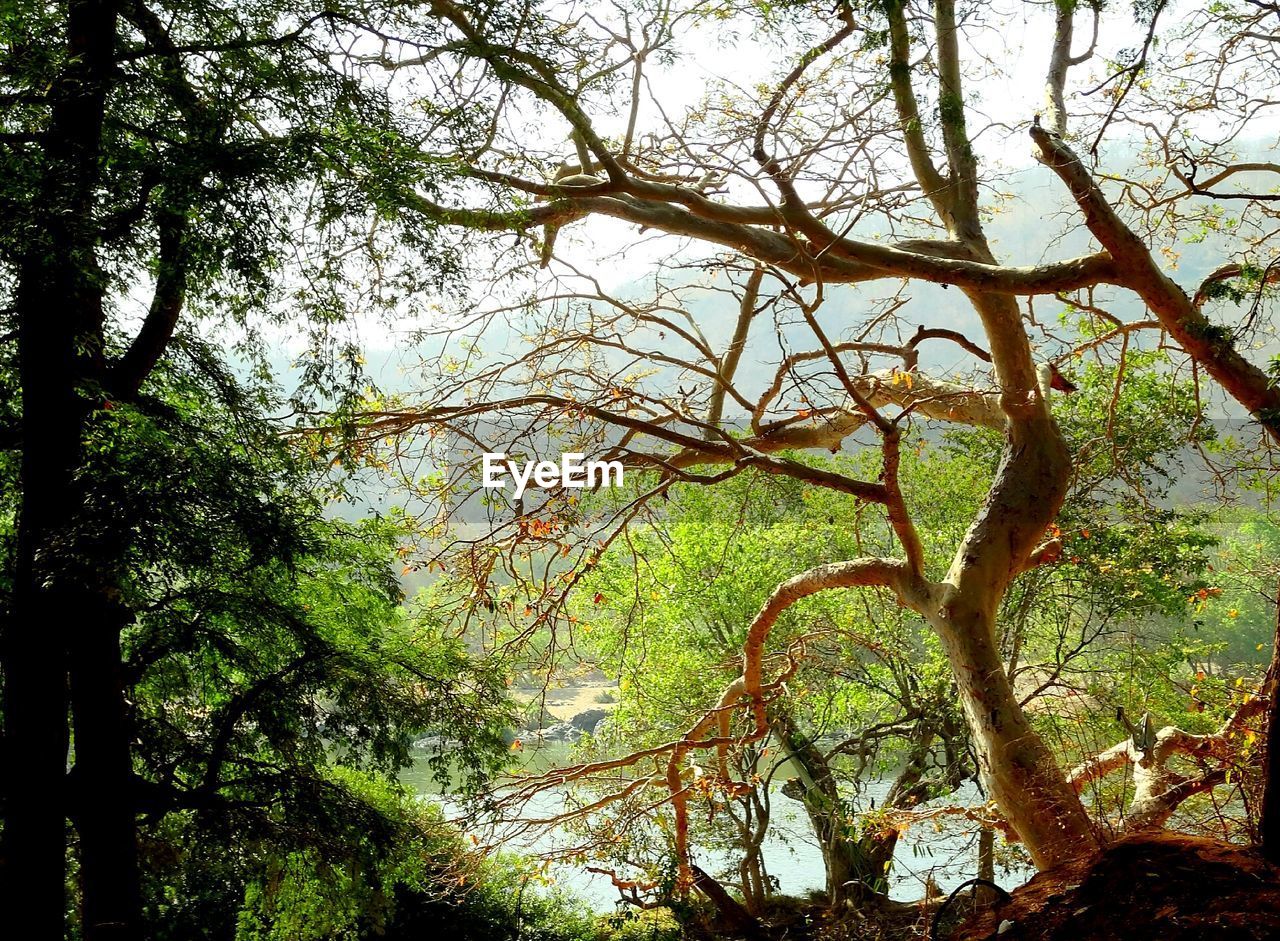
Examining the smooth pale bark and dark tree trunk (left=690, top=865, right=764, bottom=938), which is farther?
dark tree trunk (left=690, top=865, right=764, bottom=938)

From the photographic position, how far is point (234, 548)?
3.60 meters

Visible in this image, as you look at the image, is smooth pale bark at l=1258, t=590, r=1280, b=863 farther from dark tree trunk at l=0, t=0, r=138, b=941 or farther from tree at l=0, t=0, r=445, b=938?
dark tree trunk at l=0, t=0, r=138, b=941

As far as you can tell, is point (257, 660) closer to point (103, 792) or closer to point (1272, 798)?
point (103, 792)

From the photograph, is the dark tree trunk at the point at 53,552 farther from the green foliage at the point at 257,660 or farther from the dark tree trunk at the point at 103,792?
the green foliage at the point at 257,660

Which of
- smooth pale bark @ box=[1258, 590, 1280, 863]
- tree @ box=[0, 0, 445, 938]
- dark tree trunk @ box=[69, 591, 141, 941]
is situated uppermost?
tree @ box=[0, 0, 445, 938]

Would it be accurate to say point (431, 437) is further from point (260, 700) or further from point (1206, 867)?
point (1206, 867)

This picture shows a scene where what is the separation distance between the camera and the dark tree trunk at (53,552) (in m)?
3.16

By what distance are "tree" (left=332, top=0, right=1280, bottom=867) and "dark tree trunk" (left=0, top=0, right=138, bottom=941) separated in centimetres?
106

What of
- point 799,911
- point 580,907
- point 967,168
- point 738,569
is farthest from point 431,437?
point 799,911

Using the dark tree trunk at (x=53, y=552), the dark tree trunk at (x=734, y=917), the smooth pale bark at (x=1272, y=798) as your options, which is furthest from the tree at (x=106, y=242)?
the dark tree trunk at (x=734, y=917)

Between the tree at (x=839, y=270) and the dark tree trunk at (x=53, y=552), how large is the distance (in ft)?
3.49

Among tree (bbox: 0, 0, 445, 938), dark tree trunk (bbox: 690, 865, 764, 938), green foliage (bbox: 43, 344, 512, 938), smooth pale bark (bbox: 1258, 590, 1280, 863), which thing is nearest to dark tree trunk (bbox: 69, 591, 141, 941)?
tree (bbox: 0, 0, 445, 938)

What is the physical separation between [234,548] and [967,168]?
3800 mm

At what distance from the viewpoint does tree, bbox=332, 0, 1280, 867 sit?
3.70m
